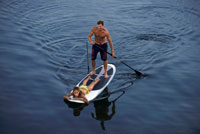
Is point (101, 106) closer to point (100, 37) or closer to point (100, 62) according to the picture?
point (100, 37)

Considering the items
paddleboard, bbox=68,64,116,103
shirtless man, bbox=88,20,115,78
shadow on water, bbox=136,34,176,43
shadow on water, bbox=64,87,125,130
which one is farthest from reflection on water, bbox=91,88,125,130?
shadow on water, bbox=136,34,176,43

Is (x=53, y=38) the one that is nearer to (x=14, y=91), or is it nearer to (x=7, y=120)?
(x=14, y=91)

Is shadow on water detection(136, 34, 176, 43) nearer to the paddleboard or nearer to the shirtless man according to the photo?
the paddleboard

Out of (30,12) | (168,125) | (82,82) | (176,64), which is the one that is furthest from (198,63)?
(30,12)

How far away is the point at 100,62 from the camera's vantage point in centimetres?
1480

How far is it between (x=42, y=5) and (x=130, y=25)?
750 centimetres

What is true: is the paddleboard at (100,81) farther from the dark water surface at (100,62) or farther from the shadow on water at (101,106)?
the dark water surface at (100,62)

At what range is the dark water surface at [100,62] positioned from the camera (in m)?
10.7

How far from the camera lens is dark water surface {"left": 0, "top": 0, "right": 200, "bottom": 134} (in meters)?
10.7

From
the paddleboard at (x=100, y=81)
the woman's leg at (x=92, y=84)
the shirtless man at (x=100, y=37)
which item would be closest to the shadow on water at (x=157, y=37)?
the paddleboard at (x=100, y=81)

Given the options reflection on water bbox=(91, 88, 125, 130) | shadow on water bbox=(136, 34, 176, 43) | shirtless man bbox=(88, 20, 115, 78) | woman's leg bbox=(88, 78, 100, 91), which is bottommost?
reflection on water bbox=(91, 88, 125, 130)

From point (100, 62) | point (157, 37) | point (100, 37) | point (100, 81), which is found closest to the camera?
point (100, 37)

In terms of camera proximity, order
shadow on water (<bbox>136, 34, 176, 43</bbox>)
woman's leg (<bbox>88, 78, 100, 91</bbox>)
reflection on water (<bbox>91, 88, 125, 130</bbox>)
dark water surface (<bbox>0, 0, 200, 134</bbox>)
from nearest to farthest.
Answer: dark water surface (<bbox>0, 0, 200, 134</bbox>) → reflection on water (<bbox>91, 88, 125, 130</bbox>) → woman's leg (<bbox>88, 78, 100, 91</bbox>) → shadow on water (<bbox>136, 34, 176, 43</bbox>)

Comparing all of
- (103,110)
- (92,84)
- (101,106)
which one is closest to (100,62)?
(92,84)
